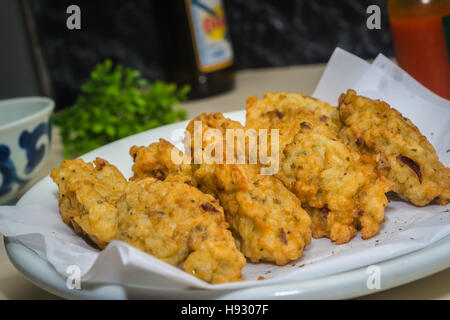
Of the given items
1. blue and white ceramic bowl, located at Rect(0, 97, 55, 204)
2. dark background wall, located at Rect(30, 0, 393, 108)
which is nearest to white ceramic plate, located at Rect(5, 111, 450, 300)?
blue and white ceramic bowl, located at Rect(0, 97, 55, 204)

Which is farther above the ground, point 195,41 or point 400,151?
point 195,41

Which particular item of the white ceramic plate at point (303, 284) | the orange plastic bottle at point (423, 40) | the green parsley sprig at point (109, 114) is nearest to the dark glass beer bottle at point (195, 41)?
the green parsley sprig at point (109, 114)

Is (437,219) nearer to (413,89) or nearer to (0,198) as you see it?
(413,89)

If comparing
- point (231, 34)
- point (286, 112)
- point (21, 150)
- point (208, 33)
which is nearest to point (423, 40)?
point (286, 112)

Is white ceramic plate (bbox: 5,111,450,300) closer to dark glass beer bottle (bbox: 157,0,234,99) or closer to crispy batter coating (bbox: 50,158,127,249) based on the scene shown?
crispy batter coating (bbox: 50,158,127,249)

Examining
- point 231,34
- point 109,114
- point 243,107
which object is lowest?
point 243,107

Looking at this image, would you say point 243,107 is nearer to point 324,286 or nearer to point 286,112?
point 286,112
